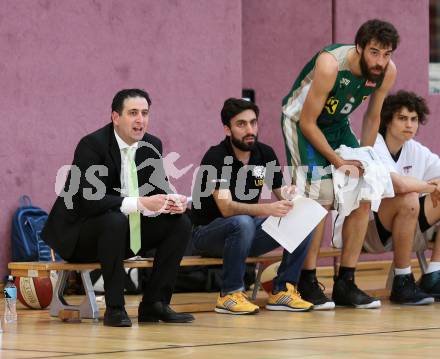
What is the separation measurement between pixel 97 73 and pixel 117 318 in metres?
2.56

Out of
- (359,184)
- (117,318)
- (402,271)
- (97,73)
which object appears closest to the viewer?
(117,318)

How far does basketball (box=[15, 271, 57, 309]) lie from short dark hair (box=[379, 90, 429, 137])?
6.38ft

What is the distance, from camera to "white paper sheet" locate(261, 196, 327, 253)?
526cm

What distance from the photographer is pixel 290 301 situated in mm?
5414

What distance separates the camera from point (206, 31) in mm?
7453

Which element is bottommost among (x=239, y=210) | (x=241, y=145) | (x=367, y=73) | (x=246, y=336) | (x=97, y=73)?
(x=246, y=336)

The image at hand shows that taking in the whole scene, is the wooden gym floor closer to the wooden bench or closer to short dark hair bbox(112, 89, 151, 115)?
the wooden bench

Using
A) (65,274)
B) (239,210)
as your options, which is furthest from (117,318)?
(239,210)

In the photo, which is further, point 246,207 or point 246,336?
point 246,207

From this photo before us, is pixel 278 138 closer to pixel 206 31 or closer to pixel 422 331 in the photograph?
pixel 206 31

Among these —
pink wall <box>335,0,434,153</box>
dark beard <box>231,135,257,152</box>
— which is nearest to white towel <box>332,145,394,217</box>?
dark beard <box>231,135,257,152</box>

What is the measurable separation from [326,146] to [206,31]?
7.52 feet

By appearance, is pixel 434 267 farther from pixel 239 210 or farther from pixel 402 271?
pixel 239 210

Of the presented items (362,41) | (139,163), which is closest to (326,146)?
(362,41)
